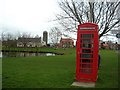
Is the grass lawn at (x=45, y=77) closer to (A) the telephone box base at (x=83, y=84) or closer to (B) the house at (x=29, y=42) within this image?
(A) the telephone box base at (x=83, y=84)

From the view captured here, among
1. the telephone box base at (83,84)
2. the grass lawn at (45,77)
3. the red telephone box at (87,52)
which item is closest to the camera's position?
the grass lawn at (45,77)

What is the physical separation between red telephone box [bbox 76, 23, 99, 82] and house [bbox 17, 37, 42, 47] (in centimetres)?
9137

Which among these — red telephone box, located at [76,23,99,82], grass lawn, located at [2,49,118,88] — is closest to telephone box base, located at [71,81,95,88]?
grass lawn, located at [2,49,118,88]

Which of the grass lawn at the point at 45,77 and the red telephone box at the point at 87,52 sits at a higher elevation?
the red telephone box at the point at 87,52

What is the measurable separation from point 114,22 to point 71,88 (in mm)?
13099

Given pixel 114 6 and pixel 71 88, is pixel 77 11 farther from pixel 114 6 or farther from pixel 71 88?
pixel 71 88

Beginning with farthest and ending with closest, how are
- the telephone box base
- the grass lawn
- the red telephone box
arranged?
1. the red telephone box
2. the telephone box base
3. the grass lawn

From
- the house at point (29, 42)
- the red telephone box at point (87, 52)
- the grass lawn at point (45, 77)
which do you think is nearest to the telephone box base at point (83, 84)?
the grass lawn at point (45, 77)

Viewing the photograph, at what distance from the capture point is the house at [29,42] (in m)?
104

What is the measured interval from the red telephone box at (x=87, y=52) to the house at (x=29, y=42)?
Answer: 91.4 meters

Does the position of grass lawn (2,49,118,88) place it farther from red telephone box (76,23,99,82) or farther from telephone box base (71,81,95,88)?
red telephone box (76,23,99,82)

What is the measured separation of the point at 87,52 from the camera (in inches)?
418

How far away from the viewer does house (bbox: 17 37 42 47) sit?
10444 centimetres

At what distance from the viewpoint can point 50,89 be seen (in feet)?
28.0
